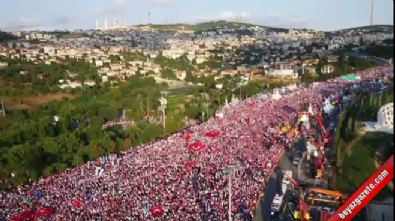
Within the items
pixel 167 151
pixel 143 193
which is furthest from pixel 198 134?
pixel 143 193

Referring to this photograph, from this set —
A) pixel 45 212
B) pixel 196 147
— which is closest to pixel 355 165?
pixel 196 147

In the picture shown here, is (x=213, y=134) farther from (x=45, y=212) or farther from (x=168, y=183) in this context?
(x=45, y=212)

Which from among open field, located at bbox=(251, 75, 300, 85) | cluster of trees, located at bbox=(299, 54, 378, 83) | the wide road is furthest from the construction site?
open field, located at bbox=(251, 75, 300, 85)

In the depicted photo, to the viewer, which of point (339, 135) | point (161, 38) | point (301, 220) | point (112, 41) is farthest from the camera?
point (161, 38)

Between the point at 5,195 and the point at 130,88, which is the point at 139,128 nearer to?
the point at 5,195

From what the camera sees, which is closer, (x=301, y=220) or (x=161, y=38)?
(x=301, y=220)
